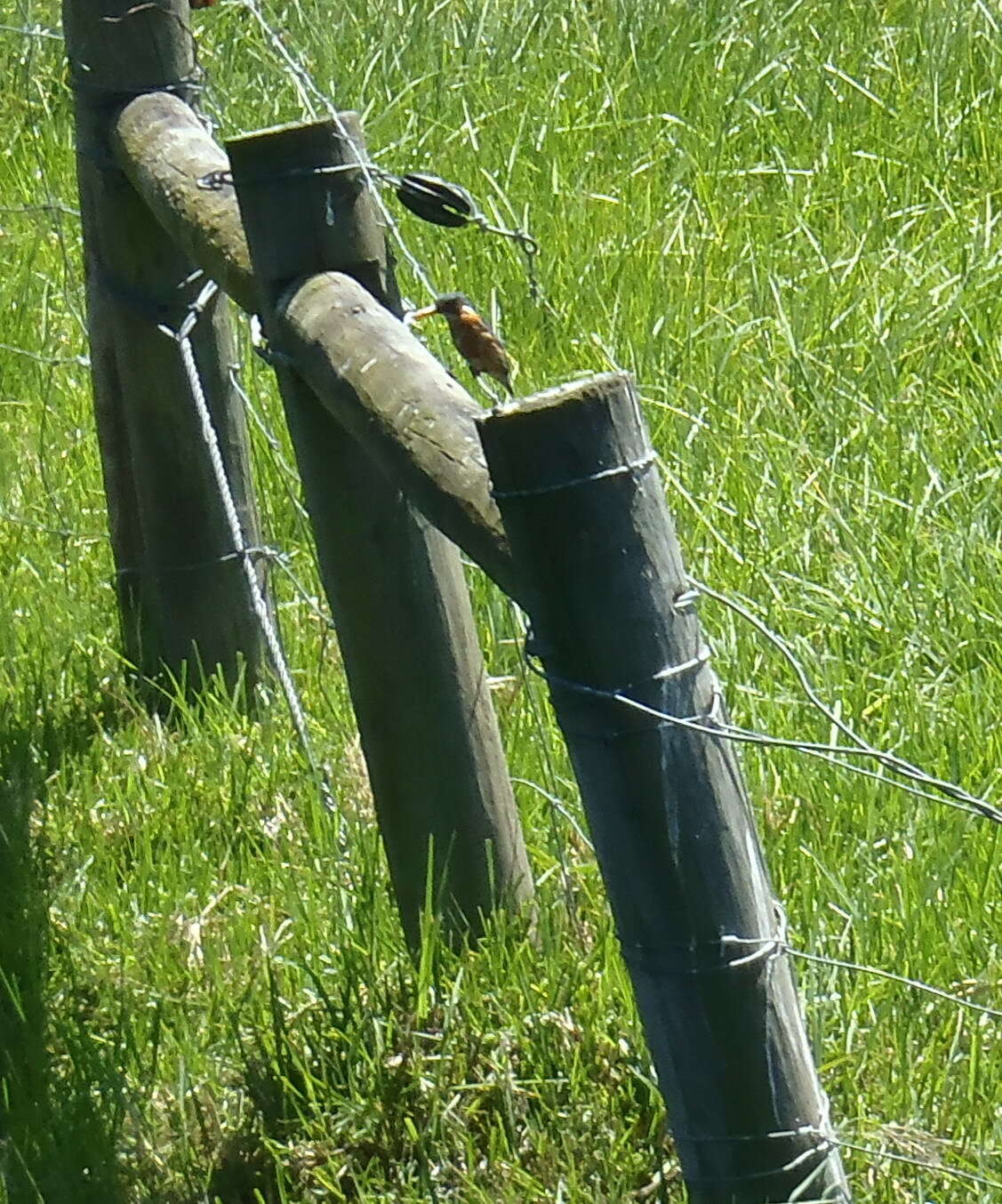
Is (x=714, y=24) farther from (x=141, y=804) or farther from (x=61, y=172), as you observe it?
(x=141, y=804)

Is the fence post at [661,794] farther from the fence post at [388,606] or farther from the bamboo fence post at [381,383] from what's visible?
the fence post at [388,606]

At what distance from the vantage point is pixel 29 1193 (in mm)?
2191

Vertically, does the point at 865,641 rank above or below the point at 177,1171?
above

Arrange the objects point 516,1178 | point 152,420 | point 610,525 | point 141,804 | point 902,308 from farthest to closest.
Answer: point 902,308, point 152,420, point 141,804, point 516,1178, point 610,525

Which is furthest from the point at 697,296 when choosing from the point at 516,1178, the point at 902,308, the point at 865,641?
the point at 516,1178

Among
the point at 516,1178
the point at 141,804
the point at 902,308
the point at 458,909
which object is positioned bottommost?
the point at 516,1178

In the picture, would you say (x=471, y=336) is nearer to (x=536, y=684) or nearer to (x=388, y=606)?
(x=388, y=606)

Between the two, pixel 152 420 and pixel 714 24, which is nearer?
pixel 152 420

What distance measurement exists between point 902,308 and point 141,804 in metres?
2.01

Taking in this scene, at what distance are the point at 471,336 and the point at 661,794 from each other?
0.67 m

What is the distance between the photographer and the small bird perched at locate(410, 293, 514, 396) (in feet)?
6.81

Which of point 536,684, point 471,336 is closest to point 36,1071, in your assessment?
point 536,684

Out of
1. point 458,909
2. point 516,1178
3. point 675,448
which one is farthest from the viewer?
point 675,448

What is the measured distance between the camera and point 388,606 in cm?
224
